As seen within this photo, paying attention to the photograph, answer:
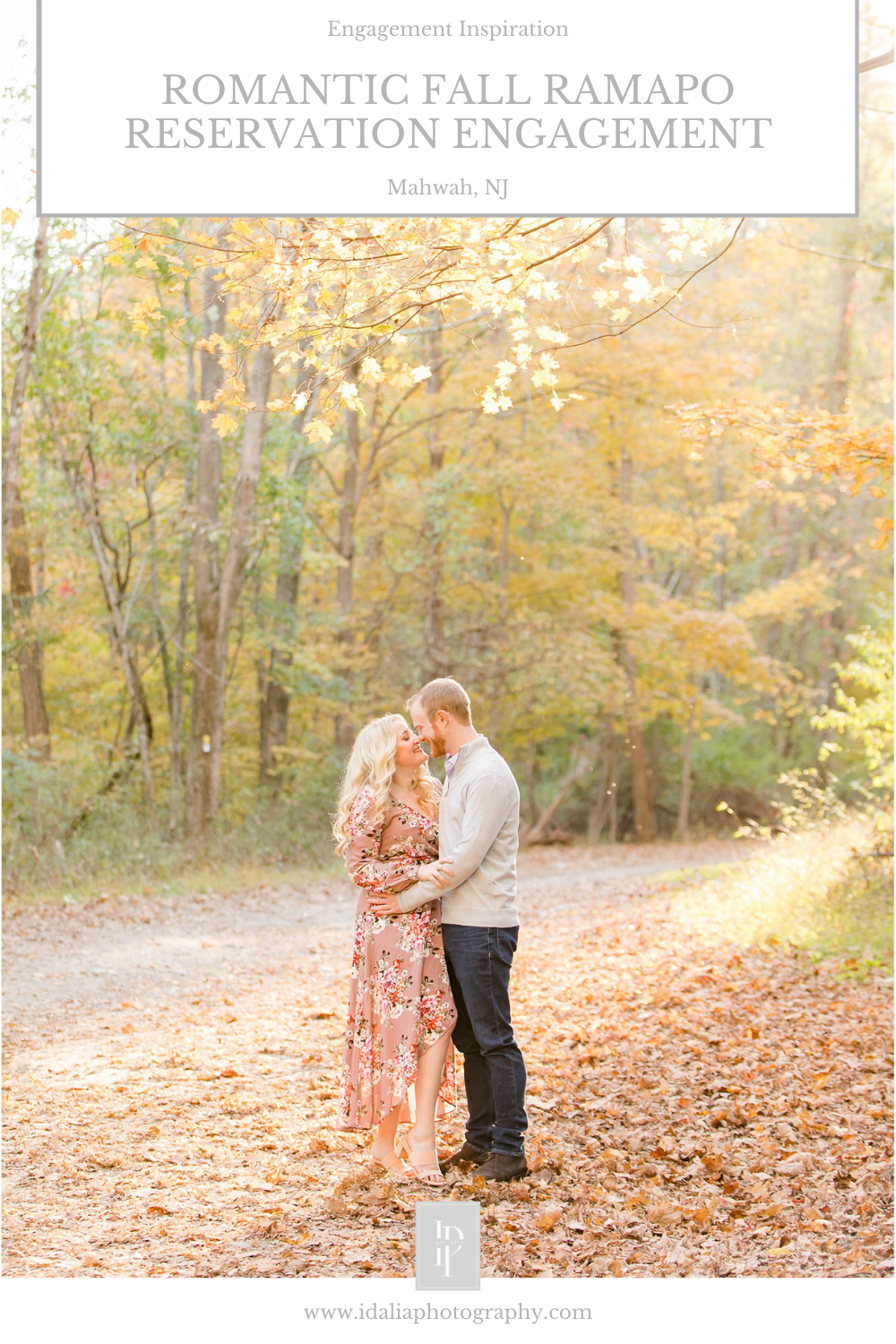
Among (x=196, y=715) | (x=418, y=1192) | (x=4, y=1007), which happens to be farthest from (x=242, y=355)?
(x=196, y=715)

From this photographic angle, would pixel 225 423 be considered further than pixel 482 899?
Yes

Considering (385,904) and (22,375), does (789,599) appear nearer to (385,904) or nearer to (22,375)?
(22,375)

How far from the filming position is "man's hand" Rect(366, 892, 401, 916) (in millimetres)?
4312

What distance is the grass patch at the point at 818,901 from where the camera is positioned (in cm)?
871

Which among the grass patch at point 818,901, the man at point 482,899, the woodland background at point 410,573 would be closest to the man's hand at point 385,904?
the man at point 482,899

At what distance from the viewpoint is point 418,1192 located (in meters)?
4.24

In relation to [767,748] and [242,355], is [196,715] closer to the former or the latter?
[242,355]

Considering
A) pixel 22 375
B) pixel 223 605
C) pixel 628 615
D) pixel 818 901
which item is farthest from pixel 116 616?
pixel 818 901

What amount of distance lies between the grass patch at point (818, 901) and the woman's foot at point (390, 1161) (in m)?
4.48

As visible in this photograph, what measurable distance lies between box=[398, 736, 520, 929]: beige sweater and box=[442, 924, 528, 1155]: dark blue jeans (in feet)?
0.21

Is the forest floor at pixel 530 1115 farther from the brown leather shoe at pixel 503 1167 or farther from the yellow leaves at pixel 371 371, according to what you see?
the yellow leaves at pixel 371 371

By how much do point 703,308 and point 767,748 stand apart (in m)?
9.17

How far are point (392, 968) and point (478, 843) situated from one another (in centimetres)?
59

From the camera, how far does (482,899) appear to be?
4270 mm
